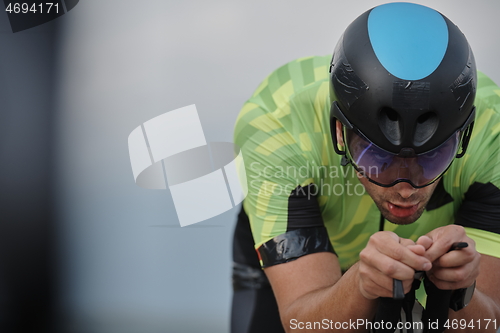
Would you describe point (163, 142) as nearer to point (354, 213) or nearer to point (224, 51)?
point (224, 51)

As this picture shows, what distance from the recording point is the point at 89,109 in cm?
238

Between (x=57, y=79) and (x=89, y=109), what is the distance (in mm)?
187

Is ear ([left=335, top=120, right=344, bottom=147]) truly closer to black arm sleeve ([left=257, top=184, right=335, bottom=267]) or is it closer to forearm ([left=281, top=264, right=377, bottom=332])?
black arm sleeve ([left=257, top=184, right=335, bottom=267])

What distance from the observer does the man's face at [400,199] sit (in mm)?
1141

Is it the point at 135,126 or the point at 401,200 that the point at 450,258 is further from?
the point at 135,126

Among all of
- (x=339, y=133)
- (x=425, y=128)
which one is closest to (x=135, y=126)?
(x=339, y=133)

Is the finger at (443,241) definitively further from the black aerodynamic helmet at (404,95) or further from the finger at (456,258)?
the black aerodynamic helmet at (404,95)

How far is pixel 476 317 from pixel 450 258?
1.17 feet

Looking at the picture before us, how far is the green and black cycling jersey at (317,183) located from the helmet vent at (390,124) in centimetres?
28

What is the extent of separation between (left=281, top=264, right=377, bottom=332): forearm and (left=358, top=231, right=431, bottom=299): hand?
10cm

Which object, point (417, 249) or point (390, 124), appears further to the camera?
point (390, 124)

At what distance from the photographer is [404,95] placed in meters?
1.01

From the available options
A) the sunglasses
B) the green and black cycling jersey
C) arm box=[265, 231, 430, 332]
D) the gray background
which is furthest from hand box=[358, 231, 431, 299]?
the gray background

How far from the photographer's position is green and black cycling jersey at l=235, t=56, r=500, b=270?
1.26 m
